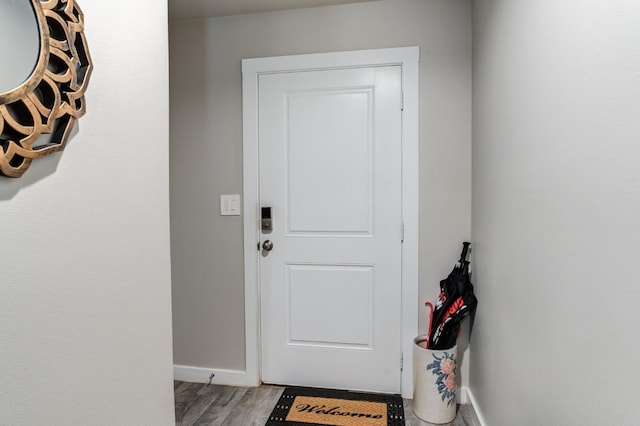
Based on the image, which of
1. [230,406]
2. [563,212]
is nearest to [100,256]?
[563,212]

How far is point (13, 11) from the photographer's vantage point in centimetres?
74

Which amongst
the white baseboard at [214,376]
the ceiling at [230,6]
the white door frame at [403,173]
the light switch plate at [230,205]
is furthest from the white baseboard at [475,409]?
the ceiling at [230,6]

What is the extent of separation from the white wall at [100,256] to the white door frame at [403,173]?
1.15 m

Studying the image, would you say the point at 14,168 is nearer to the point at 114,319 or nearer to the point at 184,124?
the point at 114,319

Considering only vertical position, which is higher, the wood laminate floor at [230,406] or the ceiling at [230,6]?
the ceiling at [230,6]

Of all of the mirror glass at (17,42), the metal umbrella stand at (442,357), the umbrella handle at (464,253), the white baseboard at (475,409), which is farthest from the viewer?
the umbrella handle at (464,253)

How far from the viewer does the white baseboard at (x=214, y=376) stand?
247 centimetres

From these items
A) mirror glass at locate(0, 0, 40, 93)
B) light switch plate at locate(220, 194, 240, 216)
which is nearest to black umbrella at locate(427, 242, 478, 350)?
light switch plate at locate(220, 194, 240, 216)

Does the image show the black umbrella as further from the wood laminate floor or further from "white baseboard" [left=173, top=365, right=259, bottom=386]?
"white baseboard" [left=173, top=365, right=259, bottom=386]

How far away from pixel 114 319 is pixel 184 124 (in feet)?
5.79

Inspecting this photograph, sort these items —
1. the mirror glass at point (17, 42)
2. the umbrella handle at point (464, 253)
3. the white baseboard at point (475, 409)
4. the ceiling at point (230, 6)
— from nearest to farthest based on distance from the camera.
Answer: the mirror glass at point (17, 42) < the white baseboard at point (475, 409) < the umbrella handle at point (464, 253) < the ceiling at point (230, 6)

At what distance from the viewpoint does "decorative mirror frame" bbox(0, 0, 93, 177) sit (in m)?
0.74

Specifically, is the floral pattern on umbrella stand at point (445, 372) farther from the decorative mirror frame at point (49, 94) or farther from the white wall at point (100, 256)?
the decorative mirror frame at point (49, 94)

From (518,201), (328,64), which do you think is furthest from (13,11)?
(328,64)
